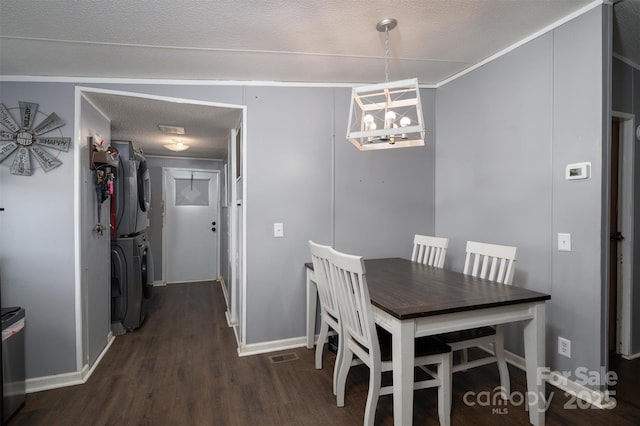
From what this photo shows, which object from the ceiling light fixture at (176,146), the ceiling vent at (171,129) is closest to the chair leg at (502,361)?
the ceiling vent at (171,129)

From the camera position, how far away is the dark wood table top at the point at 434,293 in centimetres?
153

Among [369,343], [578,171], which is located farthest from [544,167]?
[369,343]

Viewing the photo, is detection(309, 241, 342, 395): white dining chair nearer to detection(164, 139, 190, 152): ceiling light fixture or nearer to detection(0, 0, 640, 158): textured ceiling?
detection(0, 0, 640, 158): textured ceiling

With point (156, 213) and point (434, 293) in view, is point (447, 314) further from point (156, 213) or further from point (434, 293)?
point (156, 213)

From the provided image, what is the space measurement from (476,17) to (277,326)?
2.68 metres

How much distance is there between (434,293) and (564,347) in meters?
1.12

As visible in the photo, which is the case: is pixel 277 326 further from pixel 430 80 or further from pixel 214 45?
pixel 430 80

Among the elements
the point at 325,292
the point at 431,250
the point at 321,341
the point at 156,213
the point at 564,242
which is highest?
the point at 156,213

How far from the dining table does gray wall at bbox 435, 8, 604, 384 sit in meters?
0.55

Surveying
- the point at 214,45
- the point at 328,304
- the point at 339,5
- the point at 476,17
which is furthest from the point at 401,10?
the point at 328,304

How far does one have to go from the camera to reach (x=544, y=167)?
222cm

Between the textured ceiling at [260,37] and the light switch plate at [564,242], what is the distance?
1.36 metres

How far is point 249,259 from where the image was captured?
108 inches

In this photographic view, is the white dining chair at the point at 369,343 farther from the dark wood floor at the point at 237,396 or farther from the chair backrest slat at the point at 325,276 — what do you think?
the dark wood floor at the point at 237,396
